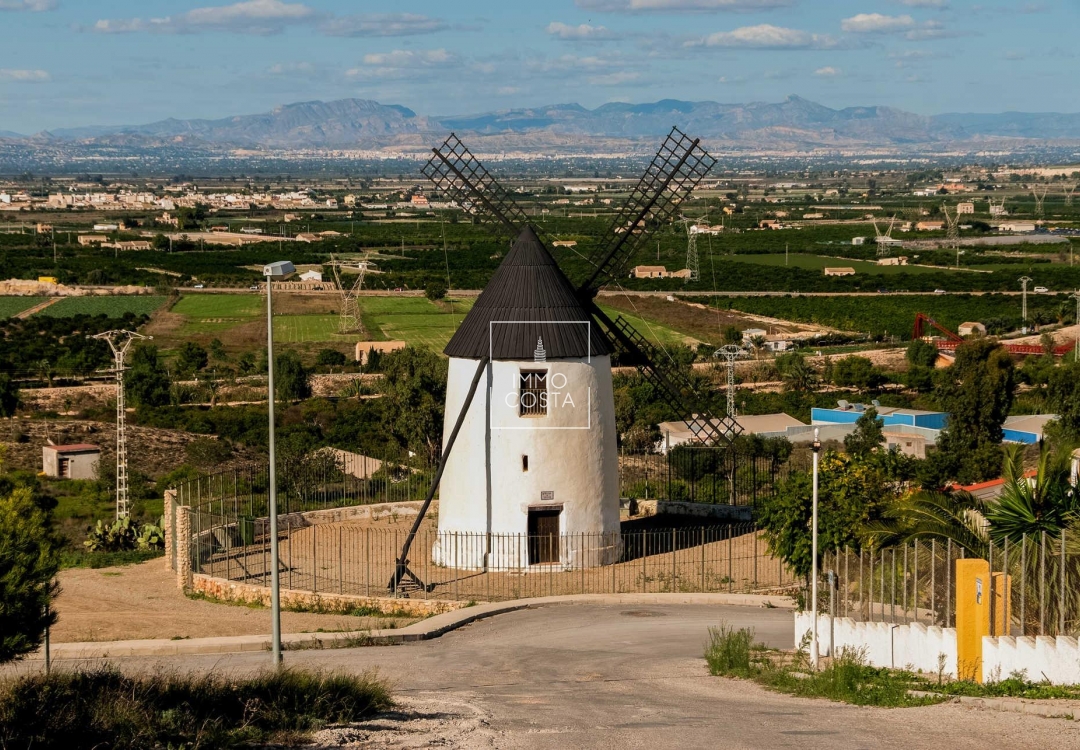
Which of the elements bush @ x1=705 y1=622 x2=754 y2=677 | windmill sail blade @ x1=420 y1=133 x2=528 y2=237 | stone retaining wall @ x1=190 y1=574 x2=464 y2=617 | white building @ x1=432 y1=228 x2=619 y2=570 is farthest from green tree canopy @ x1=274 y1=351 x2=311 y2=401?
bush @ x1=705 y1=622 x2=754 y2=677

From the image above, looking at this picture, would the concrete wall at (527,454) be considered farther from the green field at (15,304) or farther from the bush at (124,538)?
the green field at (15,304)

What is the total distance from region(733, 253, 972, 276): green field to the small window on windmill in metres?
105

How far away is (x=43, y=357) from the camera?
78.9 meters

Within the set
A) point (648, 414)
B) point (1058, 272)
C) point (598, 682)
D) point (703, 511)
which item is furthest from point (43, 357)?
point (1058, 272)

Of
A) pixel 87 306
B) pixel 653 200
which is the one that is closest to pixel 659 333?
pixel 87 306

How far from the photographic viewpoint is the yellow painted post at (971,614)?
16250 mm

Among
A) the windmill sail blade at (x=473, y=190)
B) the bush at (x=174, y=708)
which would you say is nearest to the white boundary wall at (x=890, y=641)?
the bush at (x=174, y=708)

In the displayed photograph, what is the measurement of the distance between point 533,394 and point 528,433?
0.65m

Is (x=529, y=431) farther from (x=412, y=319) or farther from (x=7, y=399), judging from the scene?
(x=412, y=319)

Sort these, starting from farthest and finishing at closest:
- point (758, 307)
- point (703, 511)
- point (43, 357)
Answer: point (758, 307) < point (43, 357) < point (703, 511)

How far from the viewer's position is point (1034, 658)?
15680mm

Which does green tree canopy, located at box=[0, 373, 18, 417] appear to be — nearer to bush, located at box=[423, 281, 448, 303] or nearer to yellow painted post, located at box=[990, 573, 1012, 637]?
bush, located at box=[423, 281, 448, 303]

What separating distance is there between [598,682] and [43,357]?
66.2m

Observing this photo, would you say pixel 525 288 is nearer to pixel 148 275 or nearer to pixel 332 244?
pixel 148 275
